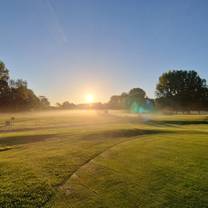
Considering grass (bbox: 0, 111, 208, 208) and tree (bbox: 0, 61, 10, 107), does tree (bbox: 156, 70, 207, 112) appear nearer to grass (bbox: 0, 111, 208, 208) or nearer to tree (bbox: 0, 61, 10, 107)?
tree (bbox: 0, 61, 10, 107)

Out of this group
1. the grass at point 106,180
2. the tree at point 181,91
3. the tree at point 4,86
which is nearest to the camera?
the grass at point 106,180

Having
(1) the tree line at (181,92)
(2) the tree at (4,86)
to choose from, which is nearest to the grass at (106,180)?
(2) the tree at (4,86)

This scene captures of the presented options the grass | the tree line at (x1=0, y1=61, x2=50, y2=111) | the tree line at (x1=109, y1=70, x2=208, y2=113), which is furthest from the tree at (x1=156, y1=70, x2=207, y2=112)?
the grass

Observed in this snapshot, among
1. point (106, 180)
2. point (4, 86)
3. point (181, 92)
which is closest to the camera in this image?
point (106, 180)

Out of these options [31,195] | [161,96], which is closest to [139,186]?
[31,195]

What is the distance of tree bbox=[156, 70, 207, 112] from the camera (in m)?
80.4

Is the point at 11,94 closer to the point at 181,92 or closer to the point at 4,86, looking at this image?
the point at 4,86

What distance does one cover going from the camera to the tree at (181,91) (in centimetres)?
8044

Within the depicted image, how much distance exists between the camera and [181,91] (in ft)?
272

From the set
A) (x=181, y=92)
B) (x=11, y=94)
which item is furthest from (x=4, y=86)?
(x=181, y=92)

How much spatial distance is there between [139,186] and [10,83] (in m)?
71.4

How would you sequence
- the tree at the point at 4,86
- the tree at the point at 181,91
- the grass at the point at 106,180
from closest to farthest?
the grass at the point at 106,180
the tree at the point at 4,86
the tree at the point at 181,91

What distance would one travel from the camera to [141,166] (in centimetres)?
849

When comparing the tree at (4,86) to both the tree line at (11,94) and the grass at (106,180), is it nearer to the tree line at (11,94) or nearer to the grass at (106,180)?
the tree line at (11,94)
